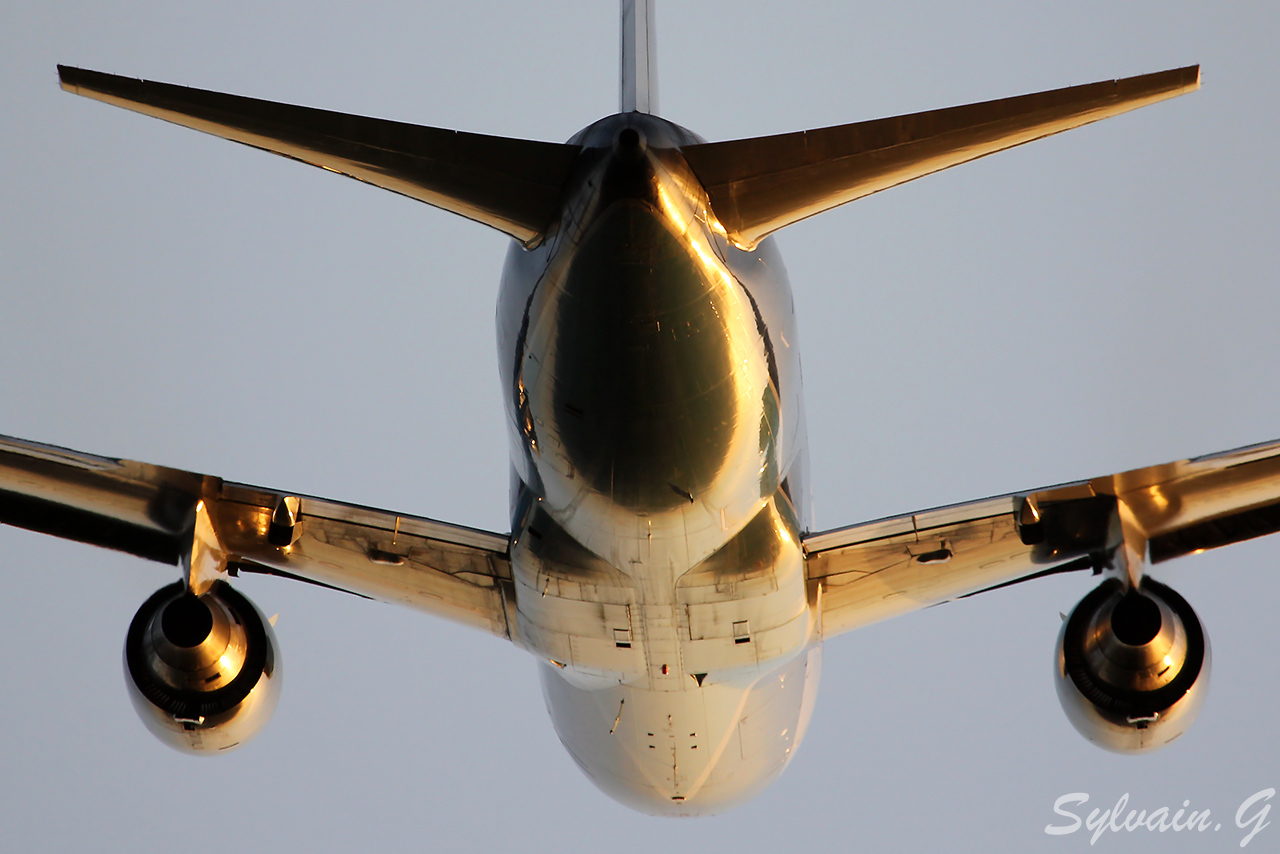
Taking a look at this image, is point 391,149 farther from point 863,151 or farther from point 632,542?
point 632,542

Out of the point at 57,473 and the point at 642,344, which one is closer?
the point at 642,344

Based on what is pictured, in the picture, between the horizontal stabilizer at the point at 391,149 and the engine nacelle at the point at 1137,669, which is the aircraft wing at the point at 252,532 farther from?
the engine nacelle at the point at 1137,669

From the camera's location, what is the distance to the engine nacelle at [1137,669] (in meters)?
12.5

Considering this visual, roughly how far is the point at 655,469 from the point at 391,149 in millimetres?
2981

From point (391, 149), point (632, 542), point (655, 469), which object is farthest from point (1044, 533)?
point (391, 149)

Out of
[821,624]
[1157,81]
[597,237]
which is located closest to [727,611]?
[821,624]

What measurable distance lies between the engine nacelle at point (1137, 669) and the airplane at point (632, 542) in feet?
0.28

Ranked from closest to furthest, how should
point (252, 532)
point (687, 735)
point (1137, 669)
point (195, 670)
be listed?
point (1137, 669)
point (195, 670)
point (252, 532)
point (687, 735)

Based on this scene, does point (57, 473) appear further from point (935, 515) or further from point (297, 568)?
point (935, 515)

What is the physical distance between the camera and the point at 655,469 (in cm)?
1022

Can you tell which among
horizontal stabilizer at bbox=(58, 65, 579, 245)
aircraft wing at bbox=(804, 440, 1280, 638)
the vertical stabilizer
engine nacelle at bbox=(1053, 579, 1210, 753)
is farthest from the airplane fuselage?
the vertical stabilizer

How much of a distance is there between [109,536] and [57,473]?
3.06ft

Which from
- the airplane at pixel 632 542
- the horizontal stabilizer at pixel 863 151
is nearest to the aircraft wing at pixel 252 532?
the airplane at pixel 632 542

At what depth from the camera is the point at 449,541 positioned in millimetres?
13680
